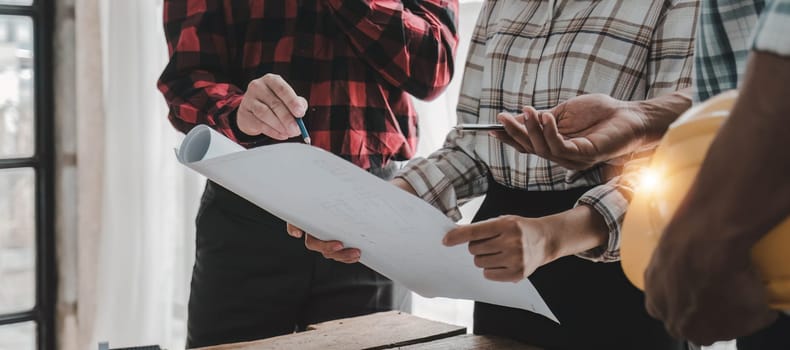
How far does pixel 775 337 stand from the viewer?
2.31ft

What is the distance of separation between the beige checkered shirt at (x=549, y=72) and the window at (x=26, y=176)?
5.69ft

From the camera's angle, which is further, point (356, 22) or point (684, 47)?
point (356, 22)

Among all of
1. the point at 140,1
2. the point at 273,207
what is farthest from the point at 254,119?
the point at 140,1

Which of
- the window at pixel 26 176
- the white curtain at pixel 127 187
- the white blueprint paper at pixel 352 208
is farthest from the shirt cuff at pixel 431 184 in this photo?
the window at pixel 26 176

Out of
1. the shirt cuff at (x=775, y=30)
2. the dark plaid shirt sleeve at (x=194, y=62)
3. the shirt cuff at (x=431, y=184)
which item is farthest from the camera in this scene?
the dark plaid shirt sleeve at (x=194, y=62)

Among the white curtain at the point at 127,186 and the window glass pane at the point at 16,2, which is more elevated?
the window glass pane at the point at 16,2

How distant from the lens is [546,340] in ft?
3.46

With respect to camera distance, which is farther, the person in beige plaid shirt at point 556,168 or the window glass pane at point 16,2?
the window glass pane at point 16,2

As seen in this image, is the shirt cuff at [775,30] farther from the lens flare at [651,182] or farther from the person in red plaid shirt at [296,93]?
the person in red plaid shirt at [296,93]

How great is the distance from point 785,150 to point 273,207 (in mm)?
601

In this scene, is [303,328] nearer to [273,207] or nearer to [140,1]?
[273,207]

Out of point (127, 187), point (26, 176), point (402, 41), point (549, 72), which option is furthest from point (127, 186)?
point (549, 72)

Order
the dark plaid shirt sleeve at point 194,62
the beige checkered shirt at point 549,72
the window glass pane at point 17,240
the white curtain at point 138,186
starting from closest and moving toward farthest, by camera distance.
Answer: the beige checkered shirt at point 549,72
the dark plaid shirt sleeve at point 194,62
the white curtain at point 138,186
the window glass pane at point 17,240

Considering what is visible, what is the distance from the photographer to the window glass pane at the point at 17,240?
2490mm
